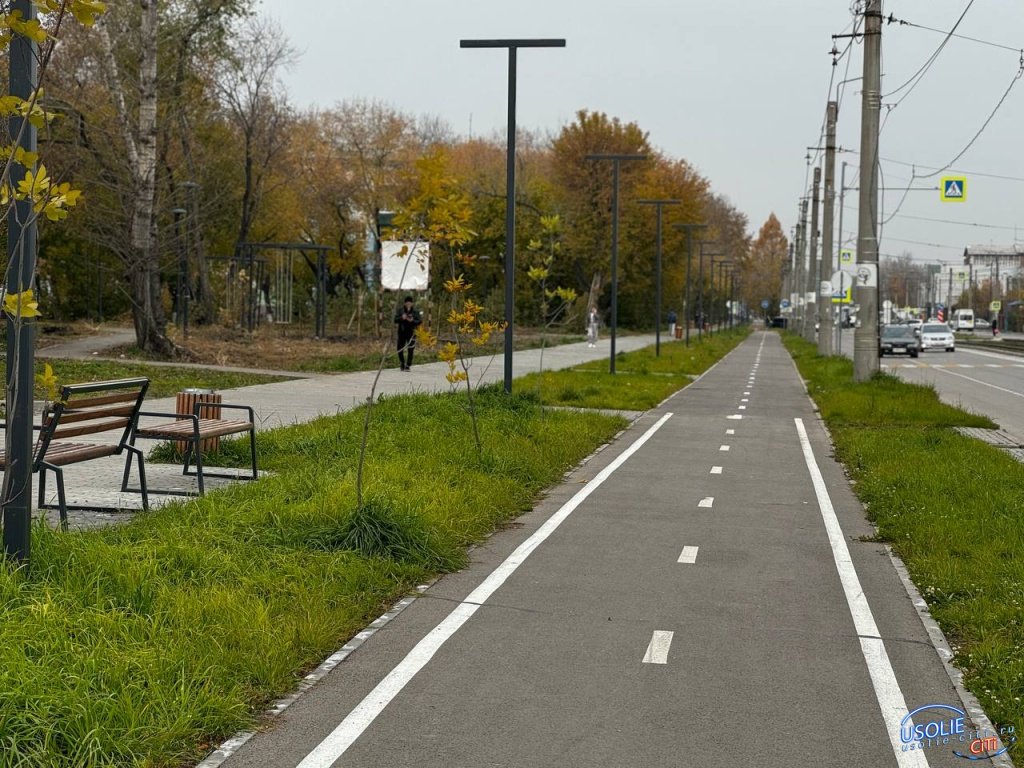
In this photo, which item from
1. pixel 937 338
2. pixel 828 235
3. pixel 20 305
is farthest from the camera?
pixel 937 338

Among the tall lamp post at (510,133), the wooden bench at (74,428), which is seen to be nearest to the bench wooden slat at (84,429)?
the wooden bench at (74,428)

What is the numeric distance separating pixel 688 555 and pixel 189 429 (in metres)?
4.16

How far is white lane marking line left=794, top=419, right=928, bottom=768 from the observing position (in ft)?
16.6

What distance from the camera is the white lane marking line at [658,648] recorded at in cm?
615

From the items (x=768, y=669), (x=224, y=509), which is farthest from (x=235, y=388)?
(x=768, y=669)

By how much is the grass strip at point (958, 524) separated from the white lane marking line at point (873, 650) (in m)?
0.34

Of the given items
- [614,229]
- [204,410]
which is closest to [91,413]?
[204,410]

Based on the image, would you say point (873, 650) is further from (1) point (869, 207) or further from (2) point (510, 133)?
(1) point (869, 207)

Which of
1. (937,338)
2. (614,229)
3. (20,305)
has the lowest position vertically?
(937,338)

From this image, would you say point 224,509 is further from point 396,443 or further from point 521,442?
point 521,442

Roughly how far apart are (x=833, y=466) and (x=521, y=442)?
3.48m

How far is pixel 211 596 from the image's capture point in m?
6.54

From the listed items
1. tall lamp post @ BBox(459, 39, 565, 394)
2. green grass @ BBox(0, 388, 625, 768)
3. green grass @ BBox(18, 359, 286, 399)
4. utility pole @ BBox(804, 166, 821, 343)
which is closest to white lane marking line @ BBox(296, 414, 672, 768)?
green grass @ BBox(0, 388, 625, 768)

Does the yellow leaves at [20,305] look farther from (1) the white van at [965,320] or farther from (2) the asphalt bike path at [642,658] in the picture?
(1) the white van at [965,320]
